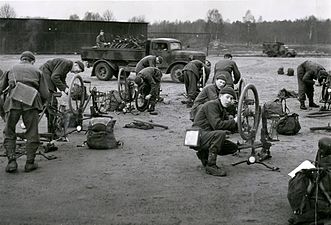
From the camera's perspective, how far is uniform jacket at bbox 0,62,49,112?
23.5 ft

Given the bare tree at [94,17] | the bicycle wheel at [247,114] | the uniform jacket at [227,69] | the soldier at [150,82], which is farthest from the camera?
the bare tree at [94,17]

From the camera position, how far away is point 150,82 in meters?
12.9

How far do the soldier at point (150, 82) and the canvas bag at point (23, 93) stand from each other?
18.9 feet

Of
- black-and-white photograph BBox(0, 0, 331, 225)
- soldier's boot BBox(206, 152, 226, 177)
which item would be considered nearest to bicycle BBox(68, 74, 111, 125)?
black-and-white photograph BBox(0, 0, 331, 225)

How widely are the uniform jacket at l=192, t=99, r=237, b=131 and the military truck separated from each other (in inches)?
547

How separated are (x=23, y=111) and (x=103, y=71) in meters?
15.0

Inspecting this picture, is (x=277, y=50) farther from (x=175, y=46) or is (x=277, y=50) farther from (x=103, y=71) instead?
(x=103, y=71)

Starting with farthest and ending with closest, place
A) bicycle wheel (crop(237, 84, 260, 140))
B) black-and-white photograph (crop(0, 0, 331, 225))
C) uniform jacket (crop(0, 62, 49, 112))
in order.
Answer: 1. bicycle wheel (crop(237, 84, 260, 140))
2. uniform jacket (crop(0, 62, 49, 112))
3. black-and-white photograph (crop(0, 0, 331, 225))

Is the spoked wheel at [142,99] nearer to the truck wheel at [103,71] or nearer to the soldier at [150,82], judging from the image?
the soldier at [150,82]

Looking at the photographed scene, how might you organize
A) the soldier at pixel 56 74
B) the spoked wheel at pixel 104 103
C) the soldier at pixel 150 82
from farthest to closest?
the soldier at pixel 150 82 < the spoked wheel at pixel 104 103 < the soldier at pixel 56 74

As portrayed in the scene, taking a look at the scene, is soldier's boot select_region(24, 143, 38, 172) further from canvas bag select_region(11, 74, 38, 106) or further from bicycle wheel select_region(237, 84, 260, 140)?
bicycle wheel select_region(237, 84, 260, 140)

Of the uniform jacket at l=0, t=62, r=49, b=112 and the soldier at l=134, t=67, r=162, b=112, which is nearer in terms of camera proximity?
the uniform jacket at l=0, t=62, r=49, b=112

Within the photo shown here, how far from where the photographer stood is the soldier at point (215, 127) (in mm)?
6992

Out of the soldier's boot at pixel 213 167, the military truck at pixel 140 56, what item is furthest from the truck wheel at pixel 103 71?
the soldier's boot at pixel 213 167
